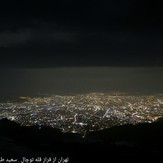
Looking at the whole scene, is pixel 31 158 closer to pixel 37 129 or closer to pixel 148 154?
pixel 148 154

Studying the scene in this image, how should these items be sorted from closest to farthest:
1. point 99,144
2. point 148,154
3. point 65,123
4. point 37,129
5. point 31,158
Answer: point 31,158 < point 148,154 < point 99,144 < point 37,129 < point 65,123

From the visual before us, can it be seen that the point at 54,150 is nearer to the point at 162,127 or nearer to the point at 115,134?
the point at 115,134

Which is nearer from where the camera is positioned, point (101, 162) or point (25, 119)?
point (101, 162)

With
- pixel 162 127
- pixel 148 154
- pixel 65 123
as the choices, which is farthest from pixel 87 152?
pixel 65 123

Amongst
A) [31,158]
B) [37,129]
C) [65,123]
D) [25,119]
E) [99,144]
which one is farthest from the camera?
[25,119]

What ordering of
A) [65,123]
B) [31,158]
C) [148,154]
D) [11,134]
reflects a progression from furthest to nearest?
[65,123] → [11,134] → [148,154] → [31,158]

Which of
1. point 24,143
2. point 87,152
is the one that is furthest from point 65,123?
point 87,152
